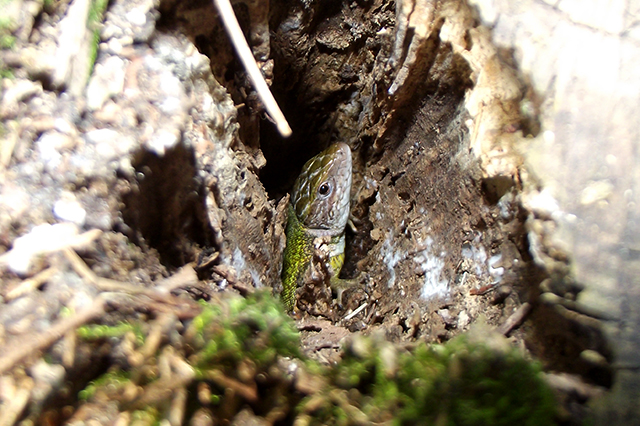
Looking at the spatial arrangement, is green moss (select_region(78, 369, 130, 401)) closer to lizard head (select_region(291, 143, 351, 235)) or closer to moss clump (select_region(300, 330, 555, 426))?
moss clump (select_region(300, 330, 555, 426))

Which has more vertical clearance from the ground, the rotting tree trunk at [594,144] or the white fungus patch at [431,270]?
the rotting tree trunk at [594,144]

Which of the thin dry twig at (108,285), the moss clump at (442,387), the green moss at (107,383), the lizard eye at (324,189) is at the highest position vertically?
the lizard eye at (324,189)

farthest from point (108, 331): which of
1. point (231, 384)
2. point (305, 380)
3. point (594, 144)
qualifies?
A: point (594, 144)

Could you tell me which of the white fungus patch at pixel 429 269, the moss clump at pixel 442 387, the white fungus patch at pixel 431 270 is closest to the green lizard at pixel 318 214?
the white fungus patch at pixel 429 269

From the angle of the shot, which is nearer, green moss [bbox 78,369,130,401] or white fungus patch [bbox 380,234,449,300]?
green moss [bbox 78,369,130,401]

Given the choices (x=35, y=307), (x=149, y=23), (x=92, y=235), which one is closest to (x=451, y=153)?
(x=149, y=23)

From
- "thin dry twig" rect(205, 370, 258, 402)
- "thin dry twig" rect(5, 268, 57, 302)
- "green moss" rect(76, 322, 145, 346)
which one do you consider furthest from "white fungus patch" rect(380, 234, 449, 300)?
"thin dry twig" rect(5, 268, 57, 302)

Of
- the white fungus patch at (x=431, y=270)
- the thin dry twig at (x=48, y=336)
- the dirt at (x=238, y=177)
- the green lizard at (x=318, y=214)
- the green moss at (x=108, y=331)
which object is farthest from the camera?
the green lizard at (x=318, y=214)

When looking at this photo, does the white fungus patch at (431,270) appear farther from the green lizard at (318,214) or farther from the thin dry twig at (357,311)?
the green lizard at (318,214)
